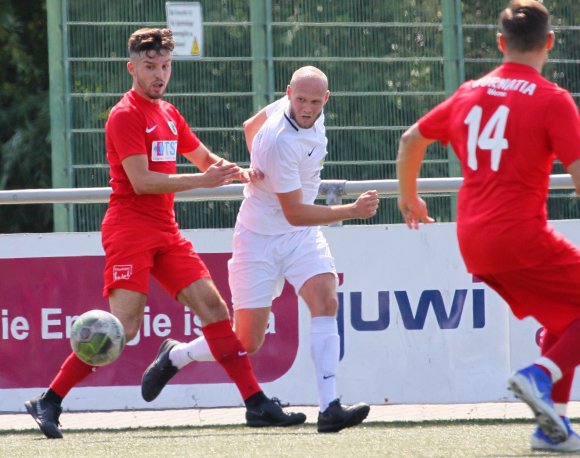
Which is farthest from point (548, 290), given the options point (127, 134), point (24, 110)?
point (24, 110)

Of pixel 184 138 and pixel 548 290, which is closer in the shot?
pixel 548 290

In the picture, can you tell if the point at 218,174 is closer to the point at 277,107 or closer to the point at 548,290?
the point at 277,107

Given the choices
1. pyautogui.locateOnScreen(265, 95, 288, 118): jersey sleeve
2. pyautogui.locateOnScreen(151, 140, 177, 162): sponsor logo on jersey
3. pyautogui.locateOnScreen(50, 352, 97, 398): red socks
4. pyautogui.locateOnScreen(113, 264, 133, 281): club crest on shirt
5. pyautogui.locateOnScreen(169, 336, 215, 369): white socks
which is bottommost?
pyautogui.locateOnScreen(50, 352, 97, 398): red socks

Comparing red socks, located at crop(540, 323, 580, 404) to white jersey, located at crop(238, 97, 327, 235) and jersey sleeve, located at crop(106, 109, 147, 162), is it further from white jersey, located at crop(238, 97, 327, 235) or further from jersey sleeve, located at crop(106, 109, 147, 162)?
jersey sleeve, located at crop(106, 109, 147, 162)

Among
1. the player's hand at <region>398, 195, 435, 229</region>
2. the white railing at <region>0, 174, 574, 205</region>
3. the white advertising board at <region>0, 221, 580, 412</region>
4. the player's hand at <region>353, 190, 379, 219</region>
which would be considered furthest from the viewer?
the white advertising board at <region>0, 221, 580, 412</region>

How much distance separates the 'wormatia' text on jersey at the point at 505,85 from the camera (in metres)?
6.03

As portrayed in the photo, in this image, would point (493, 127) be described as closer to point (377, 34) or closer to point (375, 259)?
point (375, 259)

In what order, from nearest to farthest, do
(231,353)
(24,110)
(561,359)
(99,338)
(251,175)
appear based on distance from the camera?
(561,359)
(99,338)
(251,175)
(231,353)
(24,110)

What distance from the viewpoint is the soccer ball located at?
755 centimetres

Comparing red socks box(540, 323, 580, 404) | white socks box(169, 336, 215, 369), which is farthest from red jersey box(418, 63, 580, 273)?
white socks box(169, 336, 215, 369)

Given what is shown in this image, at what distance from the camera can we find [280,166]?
761cm

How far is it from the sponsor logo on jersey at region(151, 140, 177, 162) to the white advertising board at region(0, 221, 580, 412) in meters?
1.30

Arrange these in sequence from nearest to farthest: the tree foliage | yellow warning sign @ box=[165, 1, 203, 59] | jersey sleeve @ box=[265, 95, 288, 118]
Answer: jersey sleeve @ box=[265, 95, 288, 118] → yellow warning sign @ box=[165, 1, 203, 59] → the tree foliage

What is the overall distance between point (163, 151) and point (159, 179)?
0.25 m
